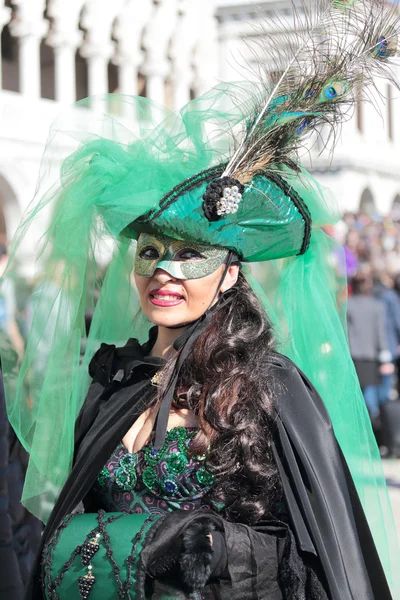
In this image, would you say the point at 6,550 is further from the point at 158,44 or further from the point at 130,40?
the point at 158,44

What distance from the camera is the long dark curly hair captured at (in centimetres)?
232

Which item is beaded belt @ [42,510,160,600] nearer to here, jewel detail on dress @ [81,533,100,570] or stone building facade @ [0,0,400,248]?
jewel detail on dress @ [81,533,100,570]

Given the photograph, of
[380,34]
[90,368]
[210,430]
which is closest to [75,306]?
[90,368]

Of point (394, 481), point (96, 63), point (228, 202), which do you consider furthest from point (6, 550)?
point (96, 63)

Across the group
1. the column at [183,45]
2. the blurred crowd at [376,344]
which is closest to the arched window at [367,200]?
the column at [183,45]

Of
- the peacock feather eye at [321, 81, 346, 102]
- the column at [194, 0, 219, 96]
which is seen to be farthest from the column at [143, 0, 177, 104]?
the peacock feather eye at [321, 81, 346, 102]

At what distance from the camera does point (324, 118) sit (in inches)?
99.9

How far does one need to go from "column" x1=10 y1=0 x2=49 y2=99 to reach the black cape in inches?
512

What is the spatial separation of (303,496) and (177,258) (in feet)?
2.30

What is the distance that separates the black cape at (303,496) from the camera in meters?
2.27

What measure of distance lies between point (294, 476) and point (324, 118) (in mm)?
957

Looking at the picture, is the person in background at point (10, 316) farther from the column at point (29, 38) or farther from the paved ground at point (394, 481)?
the column at point (29, 38)

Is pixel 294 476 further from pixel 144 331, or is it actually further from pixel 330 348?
pixel 144 331

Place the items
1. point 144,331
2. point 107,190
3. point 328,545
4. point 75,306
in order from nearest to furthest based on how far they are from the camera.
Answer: point 328,545, point 107,190, point 75,306, point 144,331
